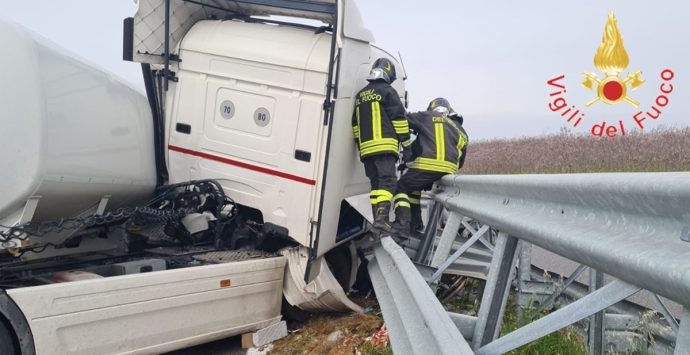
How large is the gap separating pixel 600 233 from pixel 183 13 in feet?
17.6

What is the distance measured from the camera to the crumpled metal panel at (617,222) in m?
1.51

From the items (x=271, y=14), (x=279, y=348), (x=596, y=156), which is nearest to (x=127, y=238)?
(x=279, y=348)

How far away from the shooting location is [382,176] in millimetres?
6031

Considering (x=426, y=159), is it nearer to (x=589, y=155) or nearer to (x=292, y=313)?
(x=292, y=313)

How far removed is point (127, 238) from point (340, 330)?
2.03 m

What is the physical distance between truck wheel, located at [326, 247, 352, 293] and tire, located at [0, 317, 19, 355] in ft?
10.2

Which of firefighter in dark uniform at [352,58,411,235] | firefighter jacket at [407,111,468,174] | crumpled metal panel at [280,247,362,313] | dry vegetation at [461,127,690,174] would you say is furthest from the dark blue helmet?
dry vegetation at [461,127,690,174]

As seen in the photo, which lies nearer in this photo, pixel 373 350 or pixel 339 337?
pixel 373 350

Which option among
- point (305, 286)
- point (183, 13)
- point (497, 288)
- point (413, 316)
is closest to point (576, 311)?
point (497, 288)

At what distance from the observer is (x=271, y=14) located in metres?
6.61

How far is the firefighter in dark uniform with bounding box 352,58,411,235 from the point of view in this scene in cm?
586

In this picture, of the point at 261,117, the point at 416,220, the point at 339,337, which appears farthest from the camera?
the point at 416,220

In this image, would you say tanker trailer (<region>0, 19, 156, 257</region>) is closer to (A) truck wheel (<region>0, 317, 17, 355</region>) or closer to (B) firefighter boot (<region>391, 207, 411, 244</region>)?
(A) truck wheel (<region>0, 317, 17, 355</region>)

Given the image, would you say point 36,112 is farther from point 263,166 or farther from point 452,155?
point 452,155
